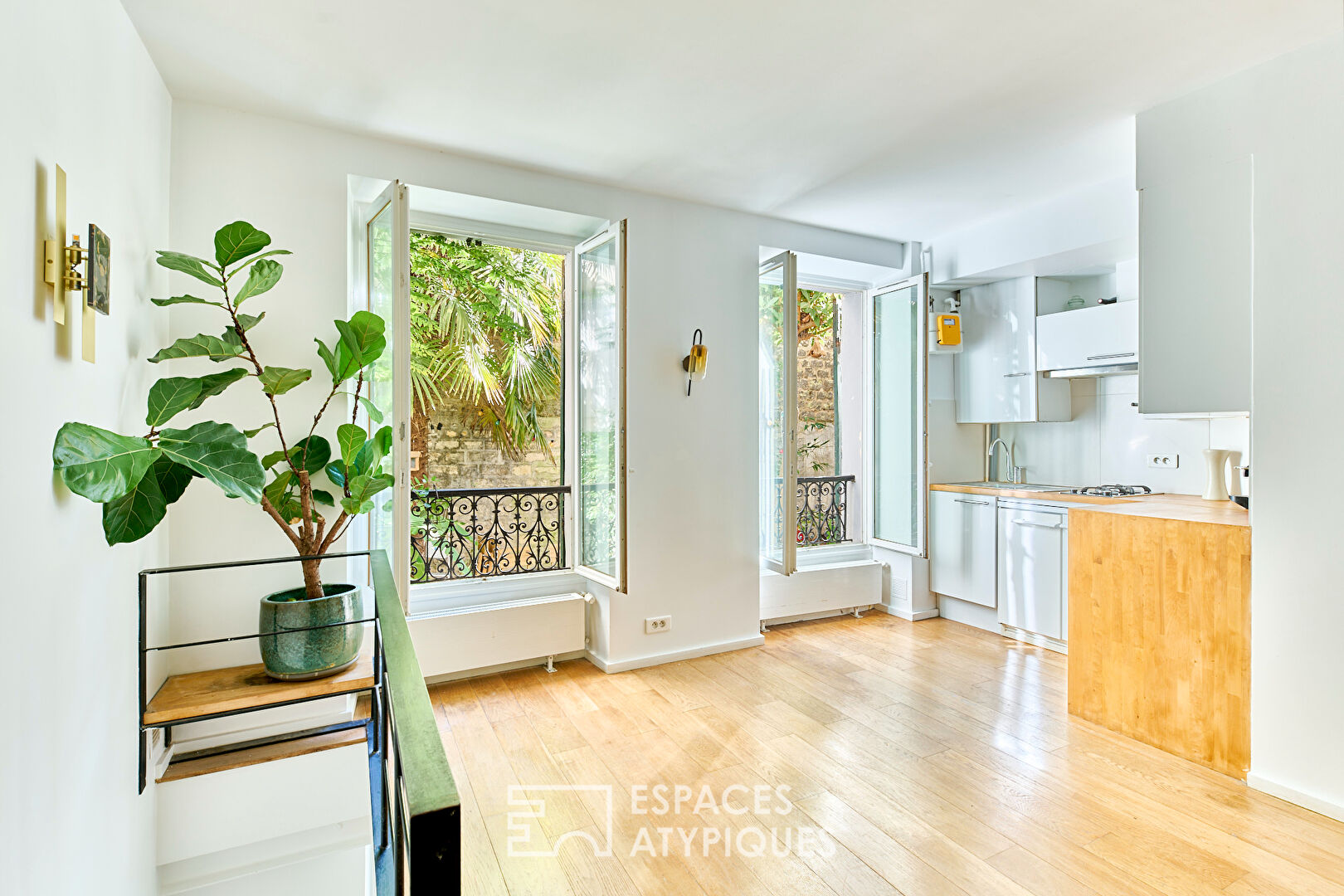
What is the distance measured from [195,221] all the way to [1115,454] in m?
4.89

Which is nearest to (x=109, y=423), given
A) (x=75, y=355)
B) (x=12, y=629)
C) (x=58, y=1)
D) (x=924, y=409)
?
(x=75, y=355)

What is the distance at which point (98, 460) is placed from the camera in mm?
1423

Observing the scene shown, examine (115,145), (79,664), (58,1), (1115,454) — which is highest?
(58,1)

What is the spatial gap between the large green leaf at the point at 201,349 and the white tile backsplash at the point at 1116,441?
4.41m

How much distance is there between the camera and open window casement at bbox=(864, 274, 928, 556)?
14.7 feet

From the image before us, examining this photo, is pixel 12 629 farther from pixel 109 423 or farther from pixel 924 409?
pixel 924 409

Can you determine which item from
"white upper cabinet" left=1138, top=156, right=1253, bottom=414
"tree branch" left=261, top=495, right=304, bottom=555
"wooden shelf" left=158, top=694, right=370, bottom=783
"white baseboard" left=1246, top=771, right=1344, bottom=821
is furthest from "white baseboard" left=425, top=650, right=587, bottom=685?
"white upper cabinet" left=1138, top=156, right=1253, bottom=414

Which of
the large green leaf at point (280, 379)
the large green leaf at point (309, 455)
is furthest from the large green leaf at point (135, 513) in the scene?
the large green leaf at point (309, 455)

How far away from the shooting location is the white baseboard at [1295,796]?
2205mm

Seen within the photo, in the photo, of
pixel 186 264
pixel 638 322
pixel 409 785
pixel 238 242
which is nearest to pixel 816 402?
pixel 638 322

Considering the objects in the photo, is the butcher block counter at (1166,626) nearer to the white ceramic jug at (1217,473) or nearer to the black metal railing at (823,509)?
the white ceramic jug at (1217,473)

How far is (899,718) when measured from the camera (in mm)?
3025

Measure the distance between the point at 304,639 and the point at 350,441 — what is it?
708 millimetres

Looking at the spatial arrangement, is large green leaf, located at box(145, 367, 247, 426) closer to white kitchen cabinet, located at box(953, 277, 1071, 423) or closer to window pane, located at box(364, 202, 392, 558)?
window pane, located at box(364, 202, 392, 558)
